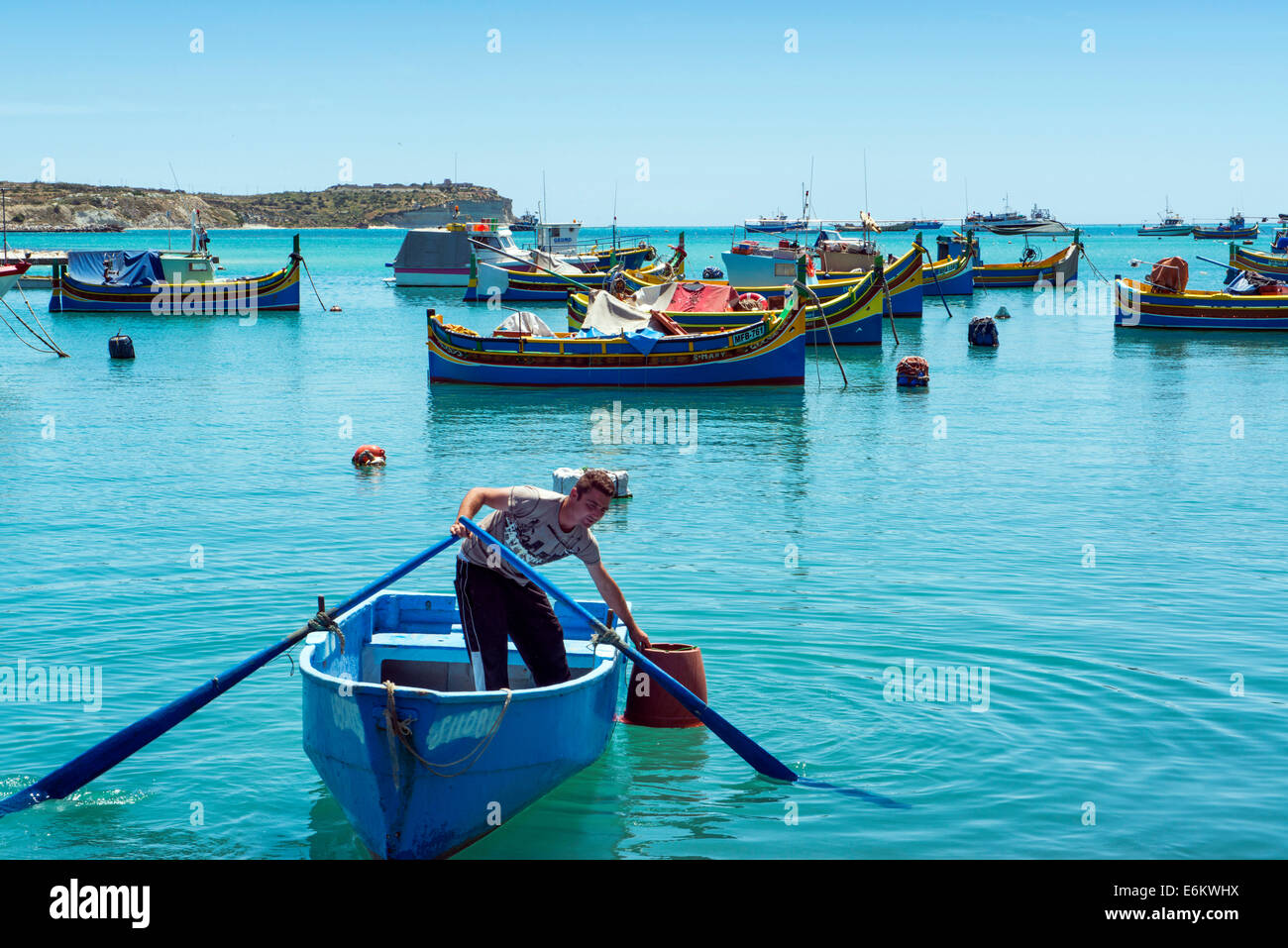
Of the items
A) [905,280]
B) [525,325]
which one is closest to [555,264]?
[905,280]

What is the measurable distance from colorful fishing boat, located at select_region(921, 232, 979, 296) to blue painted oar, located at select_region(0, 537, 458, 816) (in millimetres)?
55372

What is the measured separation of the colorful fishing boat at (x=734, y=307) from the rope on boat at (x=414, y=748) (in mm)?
28969

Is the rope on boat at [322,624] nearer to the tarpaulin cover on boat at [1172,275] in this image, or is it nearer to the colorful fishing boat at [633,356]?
the colorful fishing boat at [633,356]

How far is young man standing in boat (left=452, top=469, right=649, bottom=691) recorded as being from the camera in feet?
24.9

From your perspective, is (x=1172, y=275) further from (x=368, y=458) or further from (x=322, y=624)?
(x=322, y=624)

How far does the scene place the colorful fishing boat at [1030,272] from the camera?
7238cm

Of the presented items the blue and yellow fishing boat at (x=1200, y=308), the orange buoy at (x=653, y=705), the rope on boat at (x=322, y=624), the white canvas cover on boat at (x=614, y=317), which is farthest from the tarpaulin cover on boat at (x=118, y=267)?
the rope on boat at (x=322, y=624)

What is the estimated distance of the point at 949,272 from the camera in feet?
207

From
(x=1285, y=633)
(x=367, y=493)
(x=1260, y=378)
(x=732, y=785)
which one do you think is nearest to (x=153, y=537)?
(x=367, y=493)

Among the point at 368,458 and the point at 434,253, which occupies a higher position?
the point at 434,253

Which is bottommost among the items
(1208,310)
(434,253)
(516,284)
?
(1208,310)

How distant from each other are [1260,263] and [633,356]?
4738 centimetres

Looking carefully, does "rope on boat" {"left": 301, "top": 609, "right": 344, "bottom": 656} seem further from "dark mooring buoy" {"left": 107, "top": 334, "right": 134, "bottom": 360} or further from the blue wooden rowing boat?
"dark mooring buoy" {"left": 107, "top": 334, "right": 134, "bottom": 360}

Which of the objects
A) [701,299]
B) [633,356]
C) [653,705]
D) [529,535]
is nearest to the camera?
[529,535]
